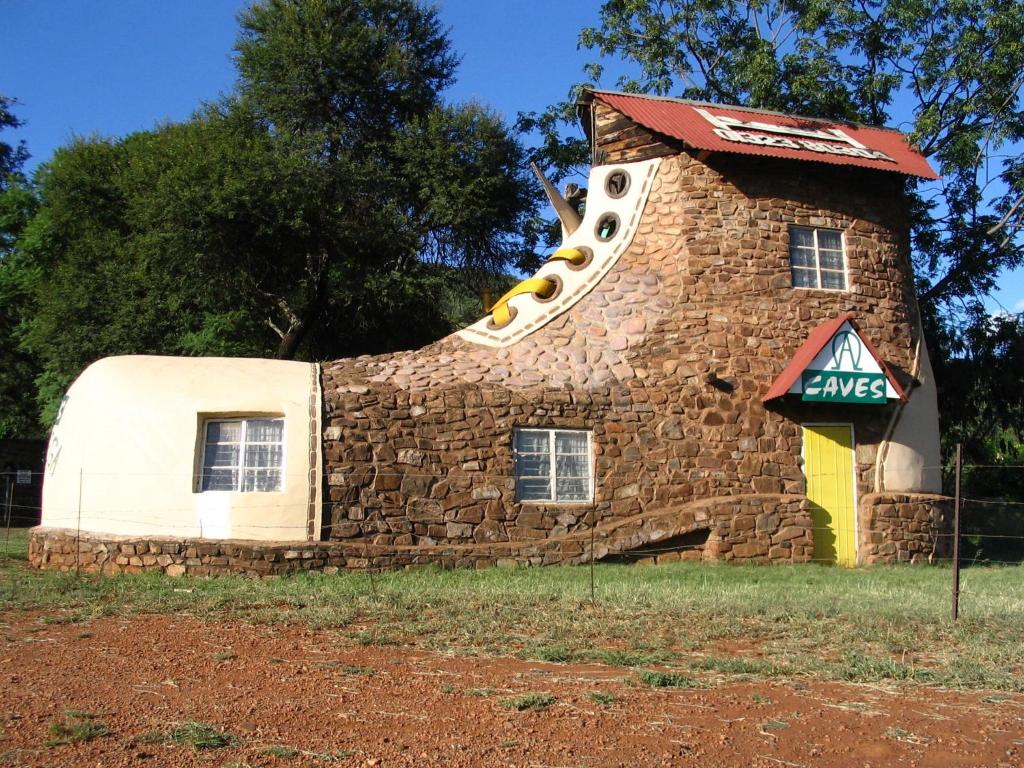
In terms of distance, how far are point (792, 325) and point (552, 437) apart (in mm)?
4527

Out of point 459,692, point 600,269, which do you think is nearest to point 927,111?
point 600,269

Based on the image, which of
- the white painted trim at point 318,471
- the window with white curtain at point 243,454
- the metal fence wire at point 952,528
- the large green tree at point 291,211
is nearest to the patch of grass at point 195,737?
the metal fence wire at point 952,528

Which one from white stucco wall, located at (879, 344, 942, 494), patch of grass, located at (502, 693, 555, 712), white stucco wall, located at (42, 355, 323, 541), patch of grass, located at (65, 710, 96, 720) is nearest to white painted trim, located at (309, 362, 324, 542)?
Result: white stucco wall, located at (42, 355, 323, 541)

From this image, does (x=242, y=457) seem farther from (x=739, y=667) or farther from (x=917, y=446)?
(x=917, y=446)

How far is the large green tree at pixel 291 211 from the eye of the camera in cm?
2191

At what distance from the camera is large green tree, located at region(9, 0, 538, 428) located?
2191cm

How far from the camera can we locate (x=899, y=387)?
15.2 m

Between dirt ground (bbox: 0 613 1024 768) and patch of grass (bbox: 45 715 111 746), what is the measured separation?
47 millimetres

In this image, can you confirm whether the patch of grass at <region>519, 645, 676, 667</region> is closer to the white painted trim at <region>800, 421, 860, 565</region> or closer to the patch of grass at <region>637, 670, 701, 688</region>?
the patch of grass at <region>637, 670, 701, 688</region>

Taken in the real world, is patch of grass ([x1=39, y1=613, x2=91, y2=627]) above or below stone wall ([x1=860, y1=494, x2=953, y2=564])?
below

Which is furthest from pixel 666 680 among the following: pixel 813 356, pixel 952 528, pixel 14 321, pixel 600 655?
pixel 14 321

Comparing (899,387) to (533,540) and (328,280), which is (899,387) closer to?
(533,540)

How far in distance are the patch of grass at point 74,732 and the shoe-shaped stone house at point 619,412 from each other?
6714 mm

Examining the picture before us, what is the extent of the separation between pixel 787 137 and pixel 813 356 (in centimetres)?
414
